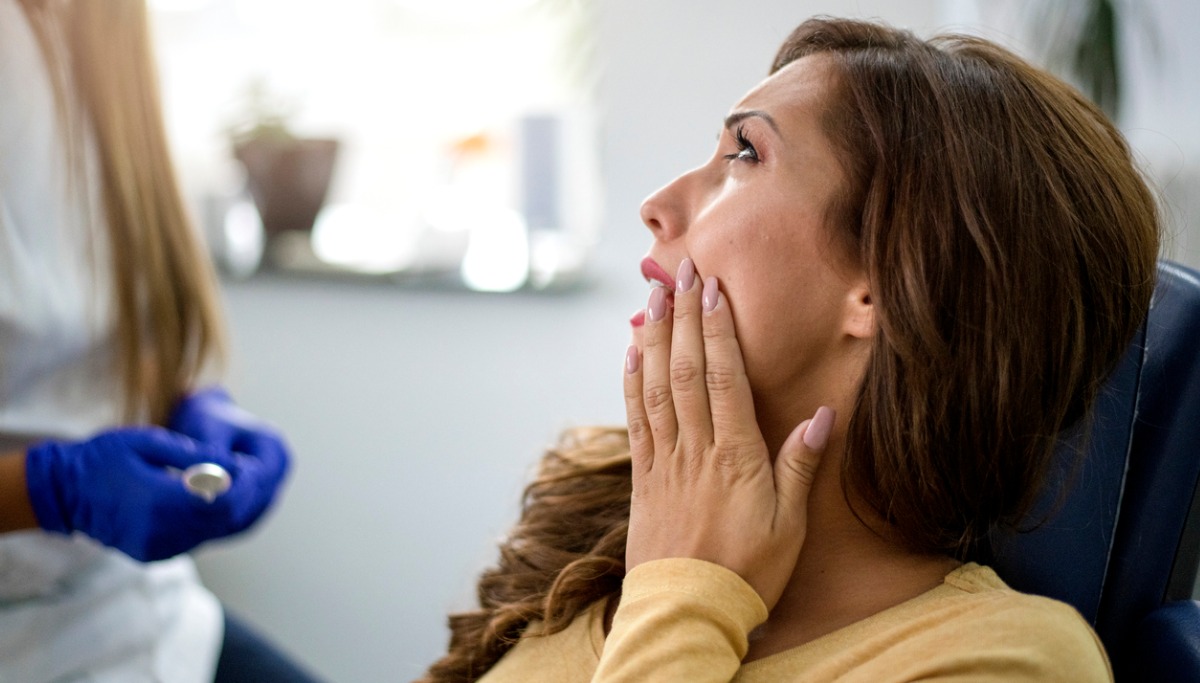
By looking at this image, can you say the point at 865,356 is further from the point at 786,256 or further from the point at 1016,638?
the point at 1016,638

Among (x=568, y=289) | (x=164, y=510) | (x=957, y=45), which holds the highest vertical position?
(x=957, y=45)

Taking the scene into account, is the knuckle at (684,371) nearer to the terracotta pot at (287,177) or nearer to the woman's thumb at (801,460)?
the woman's thumb at (801,460)

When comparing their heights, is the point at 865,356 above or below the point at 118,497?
above

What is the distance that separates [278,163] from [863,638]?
1.90 meters

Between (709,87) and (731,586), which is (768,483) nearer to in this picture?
(731,586)

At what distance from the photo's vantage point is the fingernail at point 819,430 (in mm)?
942

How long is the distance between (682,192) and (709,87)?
3.29 feet

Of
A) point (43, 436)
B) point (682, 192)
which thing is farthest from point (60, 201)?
point (682, 192)

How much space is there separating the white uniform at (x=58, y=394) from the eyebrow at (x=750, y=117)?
0.86 metres

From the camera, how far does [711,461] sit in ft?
3.14

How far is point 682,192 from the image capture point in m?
1.04

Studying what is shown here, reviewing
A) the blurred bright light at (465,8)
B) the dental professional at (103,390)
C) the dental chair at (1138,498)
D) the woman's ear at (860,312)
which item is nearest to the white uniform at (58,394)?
the dental professional at (103,390)

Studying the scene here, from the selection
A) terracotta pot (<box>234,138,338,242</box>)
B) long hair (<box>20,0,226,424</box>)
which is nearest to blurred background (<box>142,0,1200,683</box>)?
terracotta pot (<box>234,138,338,242</box>)

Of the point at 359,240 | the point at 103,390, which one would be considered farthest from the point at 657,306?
the point at 359,240
